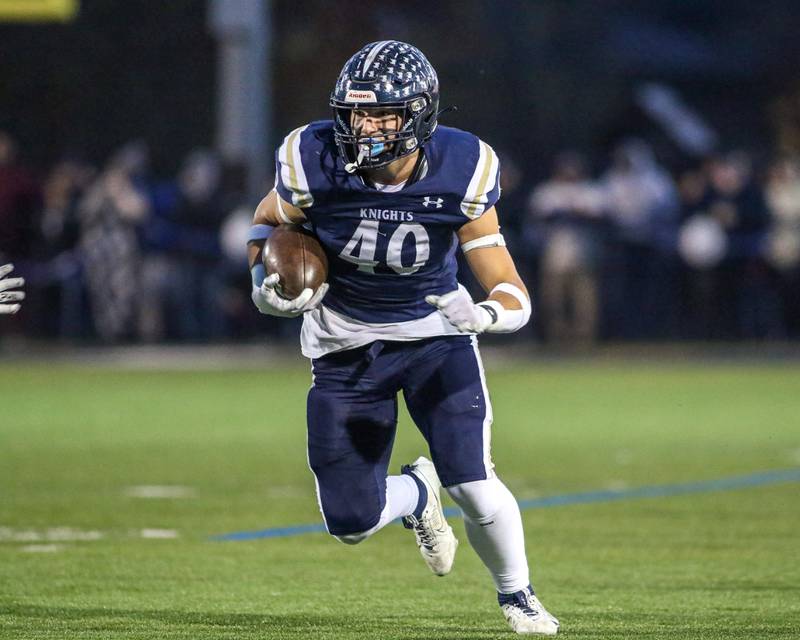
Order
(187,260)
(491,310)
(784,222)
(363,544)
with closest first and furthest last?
1. (491,310)
2. (363,544)
3. (784,222)
4. (187,260)

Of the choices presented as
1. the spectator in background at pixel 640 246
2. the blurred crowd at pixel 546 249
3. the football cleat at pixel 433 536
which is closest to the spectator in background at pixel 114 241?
the blurred crowd at pixel 546 249

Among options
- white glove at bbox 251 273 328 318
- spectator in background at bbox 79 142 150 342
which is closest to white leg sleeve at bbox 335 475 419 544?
white glove at bbox 251 273 328 318

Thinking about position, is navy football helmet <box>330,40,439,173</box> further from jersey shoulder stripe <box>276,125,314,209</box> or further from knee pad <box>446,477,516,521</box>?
knee pad <box>446,477,516,521</box>

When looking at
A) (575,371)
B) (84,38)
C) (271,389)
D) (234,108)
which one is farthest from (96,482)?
(84,38)

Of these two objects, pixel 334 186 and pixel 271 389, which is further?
pixel 271 389

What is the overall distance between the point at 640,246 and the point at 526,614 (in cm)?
1172

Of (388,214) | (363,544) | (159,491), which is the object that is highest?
(388,214)

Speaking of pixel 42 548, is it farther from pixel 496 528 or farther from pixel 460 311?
pixel 460 311

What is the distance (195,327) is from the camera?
17.2 m

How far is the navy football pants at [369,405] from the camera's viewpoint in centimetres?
556

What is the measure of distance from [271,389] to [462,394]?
27.2 feet

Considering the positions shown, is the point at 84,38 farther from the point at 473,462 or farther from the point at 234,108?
the point at 473,462

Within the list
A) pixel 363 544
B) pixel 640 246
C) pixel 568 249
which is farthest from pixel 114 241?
pixel 363 544

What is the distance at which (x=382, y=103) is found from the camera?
541 centimetres
